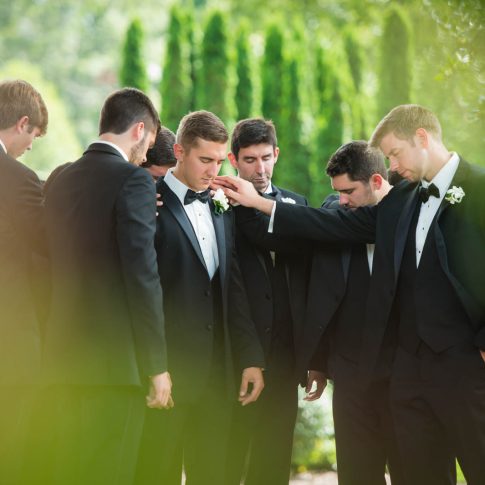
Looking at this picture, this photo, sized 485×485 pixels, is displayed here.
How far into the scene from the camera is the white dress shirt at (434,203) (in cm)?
437

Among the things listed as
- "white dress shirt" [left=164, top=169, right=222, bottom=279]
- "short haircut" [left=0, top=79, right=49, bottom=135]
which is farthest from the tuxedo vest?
"short haircut" [left=0, top=79, right=49, bottom=135]

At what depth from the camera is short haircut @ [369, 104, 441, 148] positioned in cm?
446

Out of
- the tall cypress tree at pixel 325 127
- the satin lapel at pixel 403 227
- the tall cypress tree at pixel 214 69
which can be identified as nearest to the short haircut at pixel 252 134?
the satin lapel at pixel 403 227

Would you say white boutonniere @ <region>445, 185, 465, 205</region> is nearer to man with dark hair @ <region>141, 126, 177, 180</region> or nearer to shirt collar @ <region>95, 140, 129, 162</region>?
shirt collar @ <region>95, 140, 129, 162</region>

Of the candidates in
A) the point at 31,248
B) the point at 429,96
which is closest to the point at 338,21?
the point at 429,96

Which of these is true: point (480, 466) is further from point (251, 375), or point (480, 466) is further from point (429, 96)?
point (429, 96)

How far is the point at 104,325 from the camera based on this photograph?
3.85 m

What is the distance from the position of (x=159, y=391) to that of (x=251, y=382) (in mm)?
1008

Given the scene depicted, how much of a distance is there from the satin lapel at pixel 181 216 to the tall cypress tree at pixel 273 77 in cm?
872

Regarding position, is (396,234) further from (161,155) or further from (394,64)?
(394,64)

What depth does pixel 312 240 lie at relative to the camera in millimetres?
5027

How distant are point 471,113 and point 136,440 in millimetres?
2992

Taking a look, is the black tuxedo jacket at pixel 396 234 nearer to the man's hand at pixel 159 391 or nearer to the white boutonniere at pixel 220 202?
the white boutonniere at pixel 220 202

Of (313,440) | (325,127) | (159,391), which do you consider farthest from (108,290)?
(325,127)
